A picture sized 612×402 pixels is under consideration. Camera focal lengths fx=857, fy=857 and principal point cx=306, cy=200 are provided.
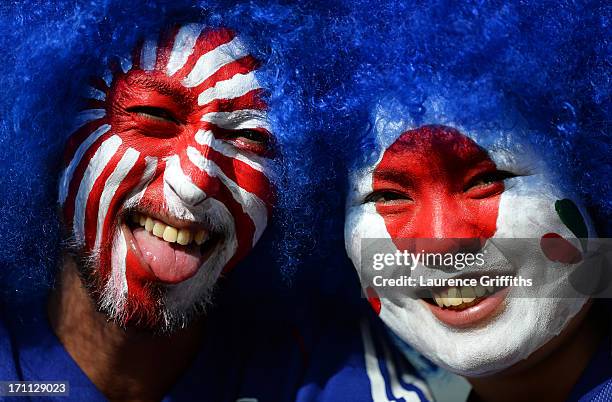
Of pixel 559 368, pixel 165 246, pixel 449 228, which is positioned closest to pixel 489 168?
pixel 449 228

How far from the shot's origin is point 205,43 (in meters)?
2.25

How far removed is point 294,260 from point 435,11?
849 mm

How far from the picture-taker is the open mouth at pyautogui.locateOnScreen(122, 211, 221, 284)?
229 cm

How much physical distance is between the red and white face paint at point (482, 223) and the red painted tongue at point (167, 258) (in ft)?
1.81

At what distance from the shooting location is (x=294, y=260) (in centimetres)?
255

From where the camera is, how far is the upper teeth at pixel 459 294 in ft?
7.22

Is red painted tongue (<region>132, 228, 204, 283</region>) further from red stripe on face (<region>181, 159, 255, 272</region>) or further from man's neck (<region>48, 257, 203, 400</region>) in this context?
man's neck (<region>48, 257, 203, 400</region>)

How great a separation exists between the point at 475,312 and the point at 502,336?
9 centimetres

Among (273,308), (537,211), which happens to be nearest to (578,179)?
(537,211)

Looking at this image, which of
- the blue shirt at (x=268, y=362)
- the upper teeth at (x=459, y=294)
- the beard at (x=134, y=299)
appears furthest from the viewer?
the blue shirt at (x=268, y=362)

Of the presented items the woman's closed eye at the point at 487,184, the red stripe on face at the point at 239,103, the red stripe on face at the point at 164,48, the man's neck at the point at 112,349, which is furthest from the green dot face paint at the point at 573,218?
the man's neck at the point at 112,349

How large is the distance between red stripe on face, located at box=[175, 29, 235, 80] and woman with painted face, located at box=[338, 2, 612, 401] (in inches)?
14.3

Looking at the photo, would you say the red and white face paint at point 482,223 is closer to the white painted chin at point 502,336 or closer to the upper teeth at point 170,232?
the white painted chin at point 502,336

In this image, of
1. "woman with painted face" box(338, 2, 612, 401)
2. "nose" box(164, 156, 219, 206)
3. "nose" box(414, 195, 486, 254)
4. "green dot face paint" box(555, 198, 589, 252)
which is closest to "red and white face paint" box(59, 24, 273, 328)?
"nose" box(164, 156, 219, 206)
